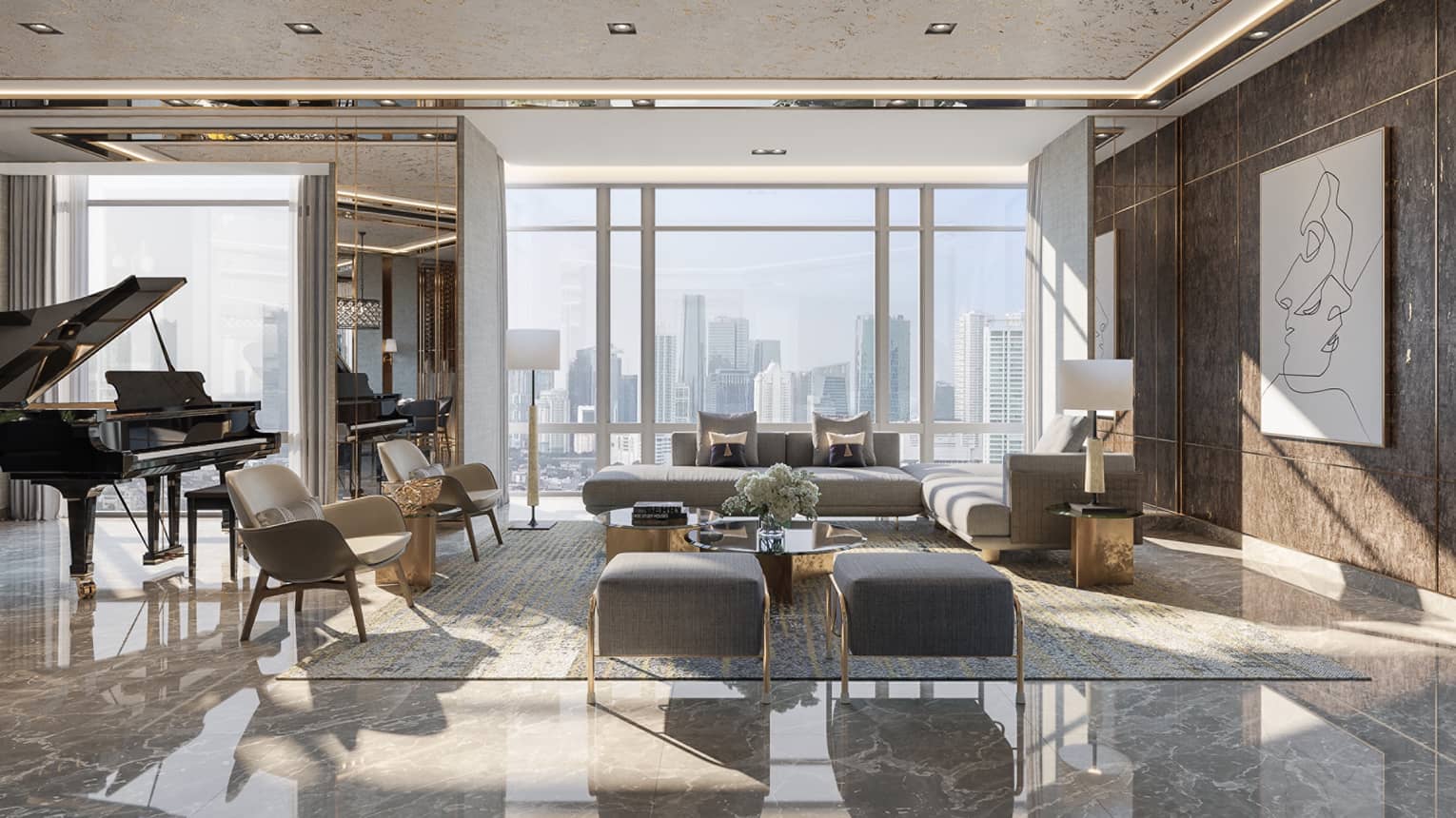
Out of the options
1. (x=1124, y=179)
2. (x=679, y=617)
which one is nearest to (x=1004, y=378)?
(x=1124, y=179)

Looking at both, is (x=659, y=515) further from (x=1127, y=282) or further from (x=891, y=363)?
(x=1127, y=282)

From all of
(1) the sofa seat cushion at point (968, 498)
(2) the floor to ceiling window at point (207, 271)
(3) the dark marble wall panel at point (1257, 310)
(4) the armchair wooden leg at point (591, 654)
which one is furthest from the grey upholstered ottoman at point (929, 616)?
(2) the floor to ceiling window at point (207, 271)

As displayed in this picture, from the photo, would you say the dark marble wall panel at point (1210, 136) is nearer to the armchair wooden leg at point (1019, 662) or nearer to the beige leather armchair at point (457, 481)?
the armchair wooden leg at point (1019, 662)

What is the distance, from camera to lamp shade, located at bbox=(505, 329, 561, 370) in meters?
7.48

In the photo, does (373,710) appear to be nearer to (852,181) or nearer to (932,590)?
(932,590)

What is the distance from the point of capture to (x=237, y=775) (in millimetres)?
2746

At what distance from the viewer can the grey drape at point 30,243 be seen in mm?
7859

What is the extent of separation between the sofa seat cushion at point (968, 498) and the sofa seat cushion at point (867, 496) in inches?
5.1

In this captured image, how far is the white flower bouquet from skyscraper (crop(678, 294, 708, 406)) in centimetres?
465

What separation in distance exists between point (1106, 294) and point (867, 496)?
2.96m

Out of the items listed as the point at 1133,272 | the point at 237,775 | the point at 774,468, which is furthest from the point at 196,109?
the point at 1133,272

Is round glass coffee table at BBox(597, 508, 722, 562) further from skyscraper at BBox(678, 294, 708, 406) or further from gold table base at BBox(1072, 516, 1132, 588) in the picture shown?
skyscraper at BBox(678, 294, 708, 406)

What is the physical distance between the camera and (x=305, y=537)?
162 inches

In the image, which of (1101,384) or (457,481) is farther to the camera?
(457,481)
